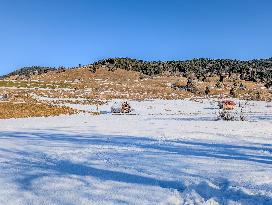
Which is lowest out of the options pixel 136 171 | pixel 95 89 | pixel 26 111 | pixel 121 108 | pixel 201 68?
pixel 136 171

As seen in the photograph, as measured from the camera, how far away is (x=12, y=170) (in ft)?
28.7

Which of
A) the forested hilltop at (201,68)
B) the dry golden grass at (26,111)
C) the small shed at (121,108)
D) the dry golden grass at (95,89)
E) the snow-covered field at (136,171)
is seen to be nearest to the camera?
the snow-covered field at (136,171)

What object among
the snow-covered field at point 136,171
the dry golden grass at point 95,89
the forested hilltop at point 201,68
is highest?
the forested hilltop at point 201,68

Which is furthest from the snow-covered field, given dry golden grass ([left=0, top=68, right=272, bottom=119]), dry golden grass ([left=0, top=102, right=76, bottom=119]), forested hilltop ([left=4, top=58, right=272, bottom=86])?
forested hilltop ([left=4, top=58, right=272, bottom=86])

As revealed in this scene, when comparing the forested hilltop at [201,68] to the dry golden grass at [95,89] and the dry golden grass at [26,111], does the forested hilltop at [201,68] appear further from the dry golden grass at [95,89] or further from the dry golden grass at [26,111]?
the dry golden grass at [26,111]

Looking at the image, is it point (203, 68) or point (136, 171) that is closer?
point (136, 171)

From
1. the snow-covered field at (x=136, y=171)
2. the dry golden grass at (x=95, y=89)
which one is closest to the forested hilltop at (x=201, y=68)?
the dry golden grass at (x=95, y=89)

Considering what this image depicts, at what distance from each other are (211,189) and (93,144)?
620 cm

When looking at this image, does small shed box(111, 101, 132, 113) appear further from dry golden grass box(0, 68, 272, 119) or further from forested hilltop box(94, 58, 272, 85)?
forested hilltop box(94, 58, 272, 85)

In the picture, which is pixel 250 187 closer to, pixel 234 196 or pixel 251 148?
pixel 234 196

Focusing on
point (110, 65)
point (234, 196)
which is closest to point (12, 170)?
point (234, 196)

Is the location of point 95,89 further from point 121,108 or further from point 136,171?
point 136,171

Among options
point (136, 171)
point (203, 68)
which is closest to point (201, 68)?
point (203, 68)

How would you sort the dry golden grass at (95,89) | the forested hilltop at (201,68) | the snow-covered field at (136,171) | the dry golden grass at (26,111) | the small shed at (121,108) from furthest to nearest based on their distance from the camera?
1. the forested hilltop at (201,68)
2. the small shed at (121,108)
3. the dry golden grass at (95,89)
4. the dry golden grass at (26,111)
5. the snow-covered field at (136,171)
